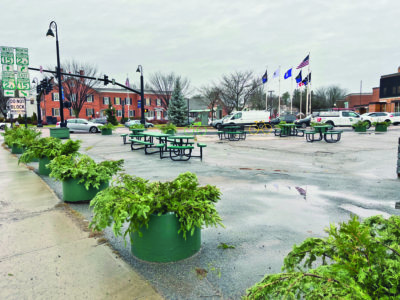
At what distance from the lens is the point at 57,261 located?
10.5 ft

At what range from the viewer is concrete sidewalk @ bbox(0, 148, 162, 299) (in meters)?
2.65

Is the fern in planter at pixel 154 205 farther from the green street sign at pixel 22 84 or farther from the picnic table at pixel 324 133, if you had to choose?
the picnic table at pixel 324 133

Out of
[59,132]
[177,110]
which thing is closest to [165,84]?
[177,110]

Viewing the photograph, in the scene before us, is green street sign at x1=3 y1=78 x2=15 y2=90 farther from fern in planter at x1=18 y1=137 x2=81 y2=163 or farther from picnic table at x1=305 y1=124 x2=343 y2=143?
picnic table at x1=305 y1=124 x2=343 y2=143

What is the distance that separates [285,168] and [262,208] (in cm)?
426

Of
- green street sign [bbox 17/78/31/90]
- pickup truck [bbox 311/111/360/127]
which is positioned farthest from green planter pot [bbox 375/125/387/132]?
green street sign [bbox 17/78/31/90]

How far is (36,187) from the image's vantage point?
661cm

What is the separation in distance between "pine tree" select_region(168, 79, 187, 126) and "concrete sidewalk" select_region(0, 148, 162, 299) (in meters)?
47.0

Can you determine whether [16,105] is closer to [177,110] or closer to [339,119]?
[339,119]

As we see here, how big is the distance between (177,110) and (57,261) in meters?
49.1

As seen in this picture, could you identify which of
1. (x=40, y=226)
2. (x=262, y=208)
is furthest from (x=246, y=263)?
(x=40, y=226)

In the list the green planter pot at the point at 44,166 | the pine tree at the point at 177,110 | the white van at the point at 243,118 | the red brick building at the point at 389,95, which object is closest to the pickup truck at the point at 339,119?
the white van at the point at 243,118

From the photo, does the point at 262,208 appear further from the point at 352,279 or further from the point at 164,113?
the point at 164,113

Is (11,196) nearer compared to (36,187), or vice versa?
(11,196)
